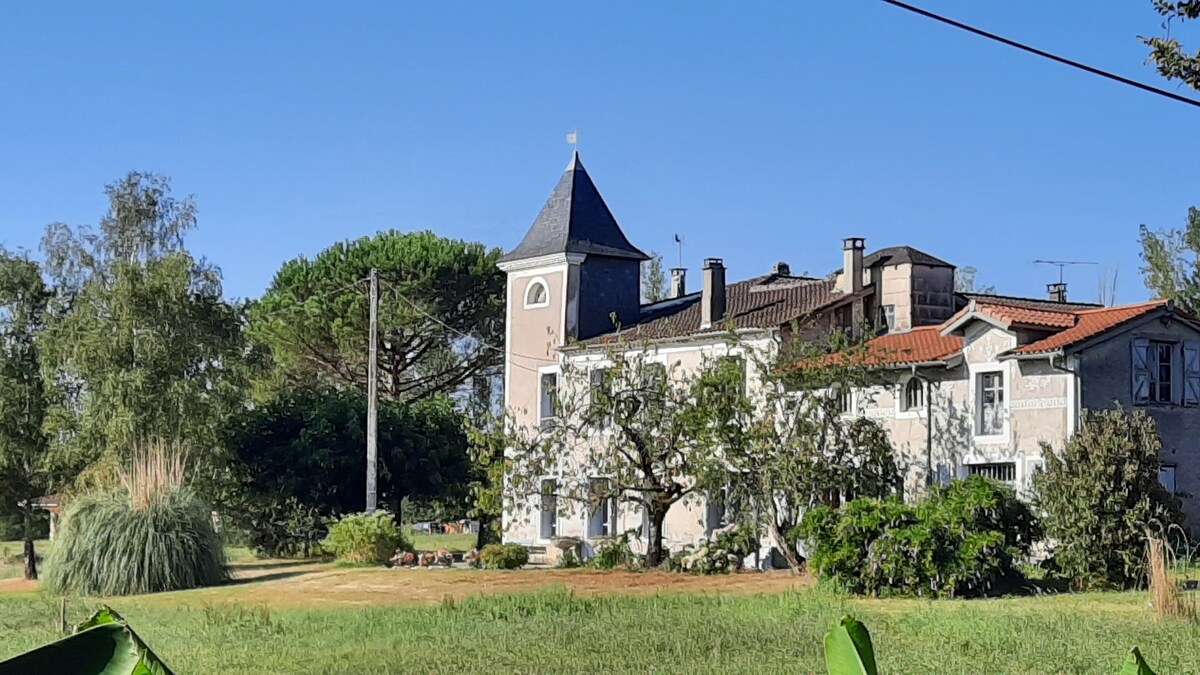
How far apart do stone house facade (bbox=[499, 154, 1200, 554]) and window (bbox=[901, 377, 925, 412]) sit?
0.03 metres

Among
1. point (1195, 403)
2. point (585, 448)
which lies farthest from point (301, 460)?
point (1195, 403)

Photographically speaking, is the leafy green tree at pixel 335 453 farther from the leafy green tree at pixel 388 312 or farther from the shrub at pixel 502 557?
the shrub at pixel 502 557

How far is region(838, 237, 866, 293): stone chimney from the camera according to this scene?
3272cm

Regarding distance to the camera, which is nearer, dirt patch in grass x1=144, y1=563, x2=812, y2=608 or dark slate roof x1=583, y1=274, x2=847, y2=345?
dirt patch in grass x1=144, y1=563, x2=812, y2=608

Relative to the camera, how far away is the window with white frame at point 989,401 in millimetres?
27219

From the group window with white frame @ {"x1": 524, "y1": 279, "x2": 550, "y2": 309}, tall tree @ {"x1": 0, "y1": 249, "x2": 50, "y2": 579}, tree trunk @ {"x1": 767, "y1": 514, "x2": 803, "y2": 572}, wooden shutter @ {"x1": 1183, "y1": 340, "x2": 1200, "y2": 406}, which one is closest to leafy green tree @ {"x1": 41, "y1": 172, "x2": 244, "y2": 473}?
tall tree @ {"x1": 0, "y1": 249, "x2": 50, "y2": 579}

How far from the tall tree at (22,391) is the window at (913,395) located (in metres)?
18.3

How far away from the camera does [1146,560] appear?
2114 centimetres

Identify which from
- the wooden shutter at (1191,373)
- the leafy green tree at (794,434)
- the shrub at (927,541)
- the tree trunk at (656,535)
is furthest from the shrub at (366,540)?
the wooden shutter at (1191,373)

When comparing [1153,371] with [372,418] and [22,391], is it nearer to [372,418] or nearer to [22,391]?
[372,418]

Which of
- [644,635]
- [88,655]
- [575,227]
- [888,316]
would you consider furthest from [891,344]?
[88,655]

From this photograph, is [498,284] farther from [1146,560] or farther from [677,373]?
[1146,560]

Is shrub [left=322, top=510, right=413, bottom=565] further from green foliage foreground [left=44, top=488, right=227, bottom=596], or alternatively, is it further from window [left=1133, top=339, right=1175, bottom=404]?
window [left=1133, top=339, right=1175, bottom=404]

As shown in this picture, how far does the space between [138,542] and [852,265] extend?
16472 millimetres
